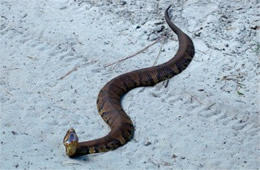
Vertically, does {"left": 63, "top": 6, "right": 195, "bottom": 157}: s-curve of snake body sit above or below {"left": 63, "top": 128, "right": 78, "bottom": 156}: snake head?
below

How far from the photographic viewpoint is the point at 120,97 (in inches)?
253

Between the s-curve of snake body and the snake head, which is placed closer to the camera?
the snake head

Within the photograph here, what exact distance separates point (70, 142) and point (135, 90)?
1.47m

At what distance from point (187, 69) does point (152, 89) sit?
1.80 ft

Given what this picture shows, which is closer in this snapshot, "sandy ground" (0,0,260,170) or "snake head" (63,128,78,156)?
"snake head" (63,128,78,156)

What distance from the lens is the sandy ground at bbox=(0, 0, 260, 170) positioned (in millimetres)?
5504

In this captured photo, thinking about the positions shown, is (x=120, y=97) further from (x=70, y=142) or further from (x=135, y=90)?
(x=70, y=142)

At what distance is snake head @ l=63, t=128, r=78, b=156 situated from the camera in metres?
5.31

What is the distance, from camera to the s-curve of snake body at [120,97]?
5480 mm

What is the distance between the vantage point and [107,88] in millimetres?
6395

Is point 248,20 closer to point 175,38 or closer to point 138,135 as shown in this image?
point 175,38

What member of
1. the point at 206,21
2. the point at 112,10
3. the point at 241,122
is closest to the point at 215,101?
the point at 241,122

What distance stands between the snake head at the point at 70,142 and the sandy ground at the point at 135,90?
9 centimetres

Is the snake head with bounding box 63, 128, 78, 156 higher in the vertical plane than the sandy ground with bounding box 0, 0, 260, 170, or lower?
higher
